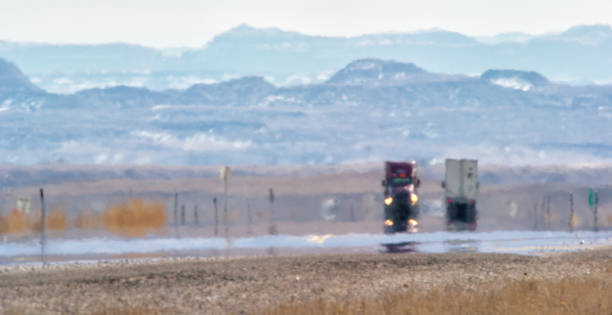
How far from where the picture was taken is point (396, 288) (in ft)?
99.5

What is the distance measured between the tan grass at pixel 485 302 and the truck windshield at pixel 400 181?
4151 centimetres

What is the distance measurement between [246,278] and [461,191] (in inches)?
1549

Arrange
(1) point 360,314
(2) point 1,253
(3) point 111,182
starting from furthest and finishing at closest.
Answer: (3) point 111,182
(2) point 1,253
(1) point 360,314

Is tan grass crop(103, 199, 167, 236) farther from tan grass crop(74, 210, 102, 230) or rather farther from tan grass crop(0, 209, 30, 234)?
tan grass crop(0, 209, 30, 234)

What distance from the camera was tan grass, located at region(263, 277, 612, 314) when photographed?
24759mm

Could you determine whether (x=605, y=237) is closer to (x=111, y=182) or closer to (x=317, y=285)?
(x=317, y=285)

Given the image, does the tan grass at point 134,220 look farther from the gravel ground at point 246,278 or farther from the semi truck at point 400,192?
the gravel ground at point 246,278

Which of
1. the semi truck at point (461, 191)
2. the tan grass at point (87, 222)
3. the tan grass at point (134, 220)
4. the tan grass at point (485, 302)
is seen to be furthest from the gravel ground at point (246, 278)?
the semi truck at point (461, 191)

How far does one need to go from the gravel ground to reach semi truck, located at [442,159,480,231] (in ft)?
94.3

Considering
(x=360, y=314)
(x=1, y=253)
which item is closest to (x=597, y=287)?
(x=360, y=314)

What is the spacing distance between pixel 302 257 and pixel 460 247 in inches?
338

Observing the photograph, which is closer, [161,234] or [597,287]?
[597,287]

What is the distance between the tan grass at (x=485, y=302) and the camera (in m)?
24.8

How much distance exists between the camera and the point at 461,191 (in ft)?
234
